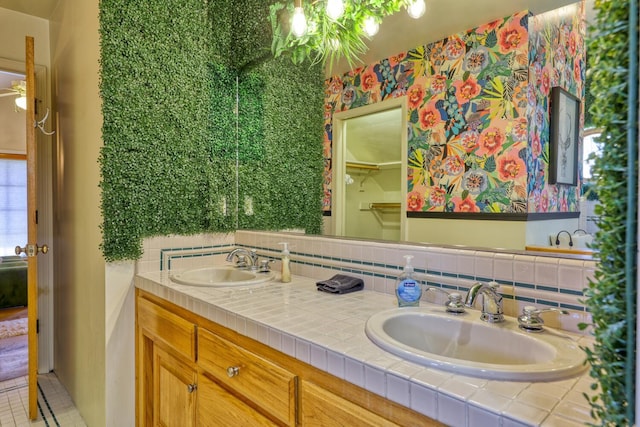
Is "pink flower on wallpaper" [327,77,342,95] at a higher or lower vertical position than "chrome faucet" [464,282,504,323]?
higher

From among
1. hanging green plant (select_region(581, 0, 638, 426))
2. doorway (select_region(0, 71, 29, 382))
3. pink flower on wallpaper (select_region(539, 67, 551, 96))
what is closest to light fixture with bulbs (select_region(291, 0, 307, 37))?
pink flower on wallpaper (select_region(539, 67, 551, 96))

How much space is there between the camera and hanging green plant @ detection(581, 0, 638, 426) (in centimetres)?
45

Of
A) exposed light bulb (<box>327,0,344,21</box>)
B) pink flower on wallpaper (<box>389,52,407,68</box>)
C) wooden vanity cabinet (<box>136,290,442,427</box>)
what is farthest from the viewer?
exposed light bulb (<box>327,0,344,21</box>)

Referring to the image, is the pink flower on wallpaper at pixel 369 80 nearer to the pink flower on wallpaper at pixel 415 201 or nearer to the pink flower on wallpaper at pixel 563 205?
the pink flower on wallpaper at pixel 415 201

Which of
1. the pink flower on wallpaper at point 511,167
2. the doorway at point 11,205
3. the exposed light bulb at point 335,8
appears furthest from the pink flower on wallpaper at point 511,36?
the doorway at point 11,205

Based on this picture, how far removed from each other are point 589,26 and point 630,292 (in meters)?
0.35

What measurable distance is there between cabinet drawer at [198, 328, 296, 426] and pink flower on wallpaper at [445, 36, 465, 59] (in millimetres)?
1142

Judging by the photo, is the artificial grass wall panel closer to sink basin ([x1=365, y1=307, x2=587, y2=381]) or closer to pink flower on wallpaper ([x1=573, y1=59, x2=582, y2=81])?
sink basin ([x1=365, y1=307, x2=587, y2=381])

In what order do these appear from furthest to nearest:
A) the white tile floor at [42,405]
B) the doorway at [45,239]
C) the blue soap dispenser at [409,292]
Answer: the doorway at [45,239] → the white tile floor at [42,405] → the blue soap dispenser at [409,292]

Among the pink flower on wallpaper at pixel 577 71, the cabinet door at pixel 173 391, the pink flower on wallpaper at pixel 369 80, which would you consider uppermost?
the pink flower on wallpaper at pixel 369 80

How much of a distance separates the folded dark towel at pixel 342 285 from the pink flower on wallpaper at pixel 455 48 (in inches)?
34.7

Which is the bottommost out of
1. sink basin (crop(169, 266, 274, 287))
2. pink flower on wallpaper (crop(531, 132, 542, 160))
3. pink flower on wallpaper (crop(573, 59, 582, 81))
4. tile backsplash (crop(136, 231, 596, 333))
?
sink basin (crop(169, 266, 274, 287))

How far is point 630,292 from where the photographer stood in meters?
0.45

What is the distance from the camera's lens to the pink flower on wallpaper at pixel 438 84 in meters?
1.30
